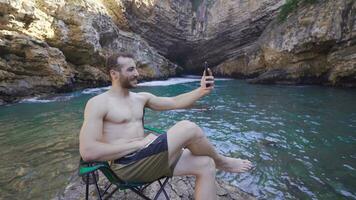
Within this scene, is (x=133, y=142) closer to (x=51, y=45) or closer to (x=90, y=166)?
(x=90, y=166)

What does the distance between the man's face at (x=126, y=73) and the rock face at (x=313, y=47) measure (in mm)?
14430

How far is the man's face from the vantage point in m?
2.89

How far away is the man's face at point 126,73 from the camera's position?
2891 millimetres

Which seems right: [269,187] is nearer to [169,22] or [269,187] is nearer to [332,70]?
[332,70]

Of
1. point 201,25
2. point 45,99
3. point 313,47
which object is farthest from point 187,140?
point 201,25

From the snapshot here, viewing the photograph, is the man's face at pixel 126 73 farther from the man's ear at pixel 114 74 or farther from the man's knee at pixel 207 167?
the man's knee at pixel 207 167

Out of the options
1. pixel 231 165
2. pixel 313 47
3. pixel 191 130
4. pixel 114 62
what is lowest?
pixel 231 165

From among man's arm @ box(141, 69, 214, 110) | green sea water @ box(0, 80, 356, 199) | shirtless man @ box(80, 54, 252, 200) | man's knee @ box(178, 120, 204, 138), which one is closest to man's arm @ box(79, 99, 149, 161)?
shirtless man @ box(80, 54, 252, 200)

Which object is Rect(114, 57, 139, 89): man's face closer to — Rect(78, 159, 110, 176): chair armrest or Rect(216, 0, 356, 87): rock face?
Rect(78, 159, 110, 176): chair armrest

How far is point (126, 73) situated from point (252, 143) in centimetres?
425

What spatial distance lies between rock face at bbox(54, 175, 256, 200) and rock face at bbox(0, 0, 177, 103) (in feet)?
38.9

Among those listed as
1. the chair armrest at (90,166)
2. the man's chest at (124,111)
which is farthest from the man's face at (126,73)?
the chair armrest at (90,166)

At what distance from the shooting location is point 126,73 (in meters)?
2.91

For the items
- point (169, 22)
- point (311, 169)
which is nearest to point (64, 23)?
point (169, 22)
